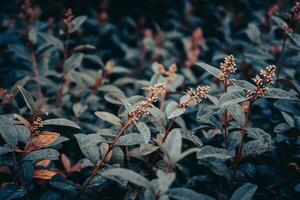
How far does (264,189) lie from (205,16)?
107 inches

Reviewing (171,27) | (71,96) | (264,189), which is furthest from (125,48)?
(264,189)

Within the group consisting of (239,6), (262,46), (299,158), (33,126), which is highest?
(239,6)

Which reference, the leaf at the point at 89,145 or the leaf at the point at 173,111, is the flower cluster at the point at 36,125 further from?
the leaf at the point at 173,111

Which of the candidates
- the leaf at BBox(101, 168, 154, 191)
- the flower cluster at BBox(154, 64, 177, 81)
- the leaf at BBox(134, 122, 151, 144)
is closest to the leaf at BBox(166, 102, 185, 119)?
the leaf at BBox(134, 122, 151, 144)

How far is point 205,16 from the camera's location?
388cm

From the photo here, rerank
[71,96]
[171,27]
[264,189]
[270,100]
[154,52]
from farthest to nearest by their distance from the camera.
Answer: [171,27], [154,52], [71,96], [270,100], [264,189]

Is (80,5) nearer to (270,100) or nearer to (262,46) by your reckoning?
(262,46)

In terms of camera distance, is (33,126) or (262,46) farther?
(262,46)

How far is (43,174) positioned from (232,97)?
3.07 ft

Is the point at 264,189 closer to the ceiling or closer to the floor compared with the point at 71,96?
closer to the floor

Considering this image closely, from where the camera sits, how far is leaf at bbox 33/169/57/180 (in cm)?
150

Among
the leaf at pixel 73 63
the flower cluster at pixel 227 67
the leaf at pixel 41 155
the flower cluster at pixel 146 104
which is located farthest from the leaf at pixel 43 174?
the flower cluster at pixel 227 67

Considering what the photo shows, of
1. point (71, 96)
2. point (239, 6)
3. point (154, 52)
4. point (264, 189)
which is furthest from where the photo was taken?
point (239, 6)

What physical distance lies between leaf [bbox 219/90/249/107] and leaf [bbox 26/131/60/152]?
74cm
